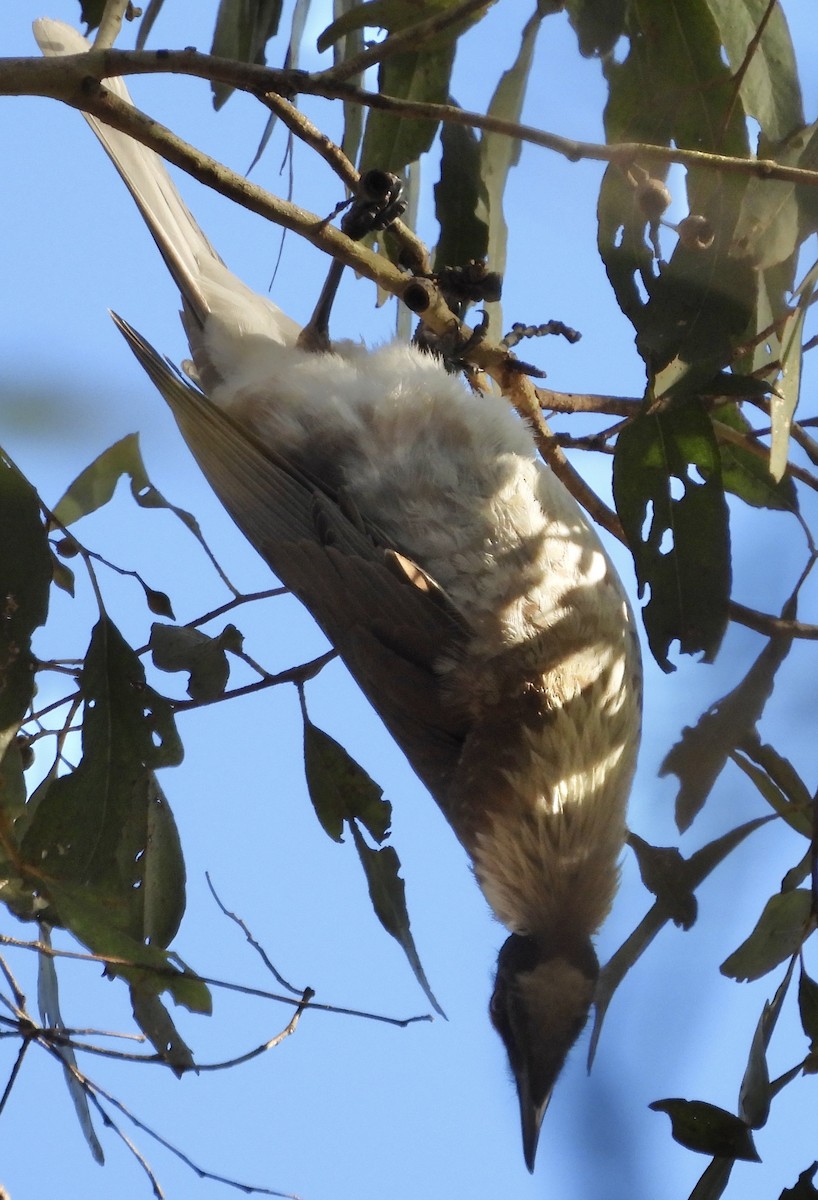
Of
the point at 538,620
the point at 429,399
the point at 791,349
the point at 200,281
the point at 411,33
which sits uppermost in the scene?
the point at 200,281

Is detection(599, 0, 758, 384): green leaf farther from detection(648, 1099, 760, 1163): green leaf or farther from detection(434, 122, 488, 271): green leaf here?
detection(648, 1099, 760, 1163): green leaf

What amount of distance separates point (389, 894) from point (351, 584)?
57cm

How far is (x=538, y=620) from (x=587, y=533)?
207mm

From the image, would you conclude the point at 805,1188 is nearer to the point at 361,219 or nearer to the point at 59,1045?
the point at 59,1045

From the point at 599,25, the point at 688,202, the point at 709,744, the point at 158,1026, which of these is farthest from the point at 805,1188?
the point at 599,25

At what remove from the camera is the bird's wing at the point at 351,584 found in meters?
2.26

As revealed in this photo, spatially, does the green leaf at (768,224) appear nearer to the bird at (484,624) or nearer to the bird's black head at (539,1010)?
the bird at (484,624)

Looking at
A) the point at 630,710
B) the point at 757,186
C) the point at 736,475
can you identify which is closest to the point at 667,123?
the point at 757,186

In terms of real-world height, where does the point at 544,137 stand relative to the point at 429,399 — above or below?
below

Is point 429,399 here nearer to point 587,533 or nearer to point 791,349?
point 587,533

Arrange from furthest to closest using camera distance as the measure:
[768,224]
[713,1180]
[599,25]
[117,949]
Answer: [599,25]
[768,224]
[117,949]
[713,1180]

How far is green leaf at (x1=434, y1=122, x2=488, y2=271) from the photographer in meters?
2.23

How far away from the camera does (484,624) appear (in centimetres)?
221

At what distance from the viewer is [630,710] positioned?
2.23m
